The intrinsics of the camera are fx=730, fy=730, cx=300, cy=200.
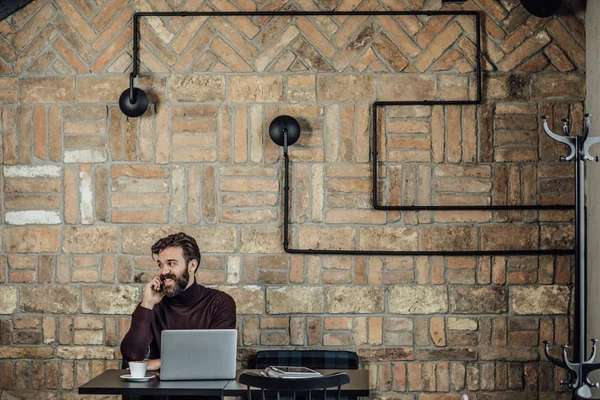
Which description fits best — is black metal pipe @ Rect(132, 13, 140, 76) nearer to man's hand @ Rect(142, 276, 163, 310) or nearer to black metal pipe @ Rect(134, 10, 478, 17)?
black metal pipe @ Rect(134, 10, 478, 17)

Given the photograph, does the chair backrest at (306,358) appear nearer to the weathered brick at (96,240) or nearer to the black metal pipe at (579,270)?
the weathered brick at (96,240)

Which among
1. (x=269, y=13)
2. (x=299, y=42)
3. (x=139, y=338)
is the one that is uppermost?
(x=269, y=13)

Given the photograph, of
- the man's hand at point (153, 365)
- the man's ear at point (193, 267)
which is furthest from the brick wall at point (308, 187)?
the man's hand at point (153, 365)

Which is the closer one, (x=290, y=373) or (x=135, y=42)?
(x=290, y=373)

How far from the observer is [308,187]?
13.0 ft

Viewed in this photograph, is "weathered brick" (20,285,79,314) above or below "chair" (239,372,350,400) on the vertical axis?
above

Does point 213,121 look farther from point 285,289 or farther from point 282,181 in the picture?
point 285,289

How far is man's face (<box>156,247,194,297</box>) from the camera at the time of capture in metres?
3.54

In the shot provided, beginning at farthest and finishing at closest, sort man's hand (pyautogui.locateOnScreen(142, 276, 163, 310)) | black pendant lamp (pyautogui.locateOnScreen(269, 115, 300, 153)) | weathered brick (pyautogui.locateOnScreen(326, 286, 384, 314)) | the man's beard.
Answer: weathered brick (pyautogui.locateOnScreen(326, 286, 384, 314))
black pendant lamp (pyautogui.locateOnScreen(269, 115, 300, 153))
the man's beard
man's hand (pyautogui.locateOnScreen(142, 276, 163, 310))

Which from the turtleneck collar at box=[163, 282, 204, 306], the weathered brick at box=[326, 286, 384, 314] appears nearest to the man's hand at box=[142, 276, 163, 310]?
the turtleneck collar at box=[163, 282, 204, 306]

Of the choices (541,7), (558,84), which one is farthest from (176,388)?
(541,7)

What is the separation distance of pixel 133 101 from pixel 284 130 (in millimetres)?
820

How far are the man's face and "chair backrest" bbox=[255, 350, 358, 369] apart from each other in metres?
0.63

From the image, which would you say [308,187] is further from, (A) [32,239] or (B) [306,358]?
(A) [32,239]
